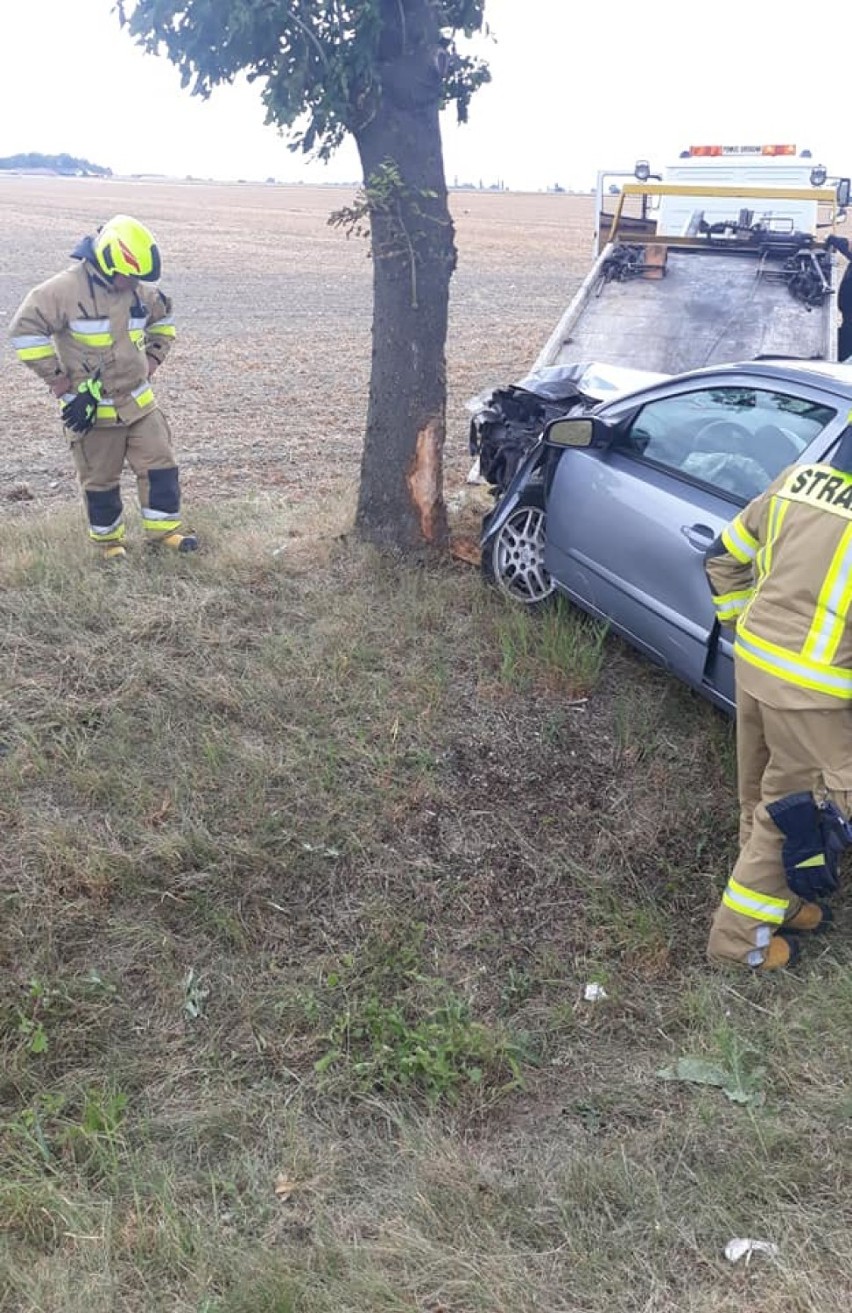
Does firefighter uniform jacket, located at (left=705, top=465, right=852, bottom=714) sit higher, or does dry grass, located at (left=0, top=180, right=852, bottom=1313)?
firefighter uniform jacket, located at (left=705, top=465, right=852, bottom=714)

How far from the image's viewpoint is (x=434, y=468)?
550cm

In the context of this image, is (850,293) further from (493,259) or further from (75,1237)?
(493,259)

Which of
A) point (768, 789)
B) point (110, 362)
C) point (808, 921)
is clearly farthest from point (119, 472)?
point (808, 921)

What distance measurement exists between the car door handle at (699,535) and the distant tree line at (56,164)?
12573 cm

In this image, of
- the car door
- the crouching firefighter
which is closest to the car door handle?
→ the car door

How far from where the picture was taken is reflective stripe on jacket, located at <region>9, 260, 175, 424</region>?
17.1ft

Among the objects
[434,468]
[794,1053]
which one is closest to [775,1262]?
[794,1053]

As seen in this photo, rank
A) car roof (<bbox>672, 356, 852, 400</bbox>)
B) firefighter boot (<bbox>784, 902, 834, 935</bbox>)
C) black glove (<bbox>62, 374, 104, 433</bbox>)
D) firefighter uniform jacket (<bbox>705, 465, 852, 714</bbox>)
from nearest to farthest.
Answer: firefighter uniform jacket (<bbox>705, 465, 852, 714</bbox>) < firefighter boot (<bbox>784, 902, 834, 935</bbox>) < car roof (<bbox>672, 356, 852, 400</bbox>) < black glove (<bbox>62, 374, 104, 433</bbox>)

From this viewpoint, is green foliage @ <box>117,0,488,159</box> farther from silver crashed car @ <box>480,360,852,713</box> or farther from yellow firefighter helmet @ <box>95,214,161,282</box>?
silver crashed car @ <box>480,360,852,713</box>

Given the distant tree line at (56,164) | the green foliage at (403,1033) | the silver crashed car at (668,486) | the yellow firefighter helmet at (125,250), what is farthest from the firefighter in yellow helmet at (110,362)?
the distant tree line at (56,164)

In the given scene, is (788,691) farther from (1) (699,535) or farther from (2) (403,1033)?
(2) (403,1033)

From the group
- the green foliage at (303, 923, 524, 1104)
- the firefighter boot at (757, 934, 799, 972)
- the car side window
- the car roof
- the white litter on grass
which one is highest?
the car roof

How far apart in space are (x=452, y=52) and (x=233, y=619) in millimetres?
3036

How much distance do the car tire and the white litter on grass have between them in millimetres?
3249
